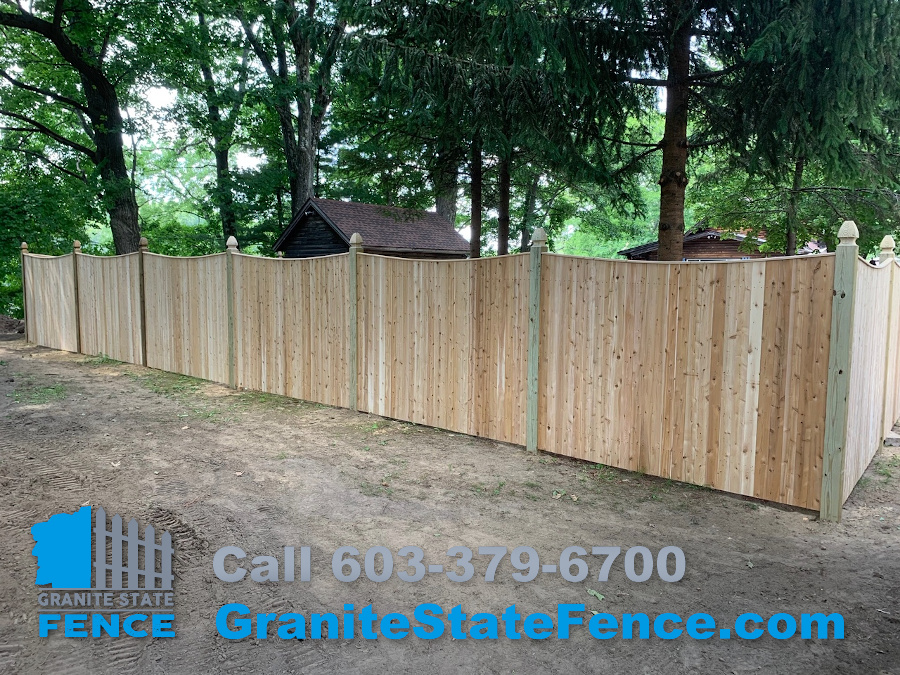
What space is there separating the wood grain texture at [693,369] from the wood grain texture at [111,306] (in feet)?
26.5

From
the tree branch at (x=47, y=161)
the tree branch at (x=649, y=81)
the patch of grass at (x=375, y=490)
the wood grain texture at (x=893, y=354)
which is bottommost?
the patch of grass at (x=375, y=490)

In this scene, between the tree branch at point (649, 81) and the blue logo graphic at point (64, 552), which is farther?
the tree branch at point (649, 81)

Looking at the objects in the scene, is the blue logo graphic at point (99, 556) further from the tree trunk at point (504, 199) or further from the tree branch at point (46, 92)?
the tree branch at point (46, 92)

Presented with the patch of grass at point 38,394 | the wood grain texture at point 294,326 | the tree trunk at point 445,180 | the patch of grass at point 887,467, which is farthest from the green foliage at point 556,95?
the patch of grass at point 38,394

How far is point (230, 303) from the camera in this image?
29.3 ft

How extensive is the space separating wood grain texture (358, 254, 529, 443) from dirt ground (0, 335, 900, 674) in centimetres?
A: 30

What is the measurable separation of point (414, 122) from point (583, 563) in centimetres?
580

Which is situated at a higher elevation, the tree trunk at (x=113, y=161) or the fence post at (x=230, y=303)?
the tree trunk at (x=113, y=161)

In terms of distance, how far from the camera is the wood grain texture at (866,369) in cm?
448

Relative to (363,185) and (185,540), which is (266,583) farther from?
(363,185)

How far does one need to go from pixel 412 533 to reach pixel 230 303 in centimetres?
585

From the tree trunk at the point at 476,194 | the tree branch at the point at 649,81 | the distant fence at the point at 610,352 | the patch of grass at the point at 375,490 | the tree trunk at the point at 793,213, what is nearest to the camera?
the distant fence at the point at 610,352

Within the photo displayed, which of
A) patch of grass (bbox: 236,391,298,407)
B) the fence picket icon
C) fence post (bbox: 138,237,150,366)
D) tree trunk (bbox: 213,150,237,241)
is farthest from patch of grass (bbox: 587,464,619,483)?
tree trunk (bbox: 213,150,237,241)

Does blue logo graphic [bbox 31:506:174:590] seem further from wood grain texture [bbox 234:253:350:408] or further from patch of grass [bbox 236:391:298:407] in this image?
patch of grass [bbox 236:391:298:407]
